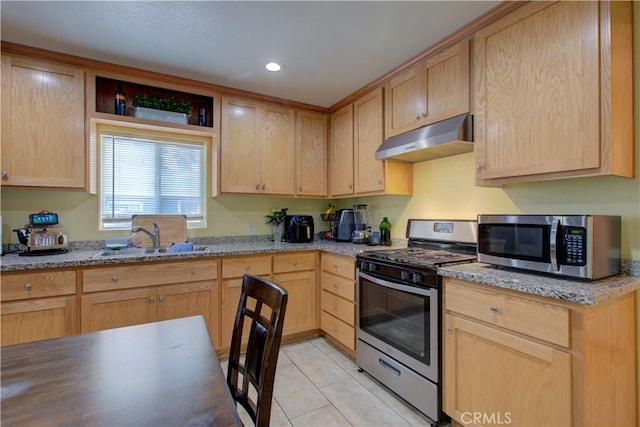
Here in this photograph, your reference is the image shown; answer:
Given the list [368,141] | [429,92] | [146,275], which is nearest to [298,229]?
[368,141]

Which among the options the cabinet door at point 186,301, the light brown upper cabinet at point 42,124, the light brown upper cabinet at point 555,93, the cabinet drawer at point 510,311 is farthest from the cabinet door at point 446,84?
the light brown upper cabinet at point 42,124

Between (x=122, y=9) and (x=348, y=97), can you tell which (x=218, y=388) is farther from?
(x=348, y=97)

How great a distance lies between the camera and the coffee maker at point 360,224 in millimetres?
3078

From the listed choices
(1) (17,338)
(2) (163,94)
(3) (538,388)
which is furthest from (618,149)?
(1) (17,338)

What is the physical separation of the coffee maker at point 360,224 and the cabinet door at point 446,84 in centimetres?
121

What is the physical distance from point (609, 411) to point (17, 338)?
324cm

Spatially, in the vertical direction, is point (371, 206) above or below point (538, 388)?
above

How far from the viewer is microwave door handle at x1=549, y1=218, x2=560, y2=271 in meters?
1.43

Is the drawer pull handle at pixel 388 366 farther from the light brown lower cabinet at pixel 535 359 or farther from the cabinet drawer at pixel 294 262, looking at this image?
the cabinet drawer at pixel 294 262

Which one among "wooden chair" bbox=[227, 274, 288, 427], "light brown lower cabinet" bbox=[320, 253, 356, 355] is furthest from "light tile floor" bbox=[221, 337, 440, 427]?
"wooden chair" bbox=[227, 274, 288, 427]

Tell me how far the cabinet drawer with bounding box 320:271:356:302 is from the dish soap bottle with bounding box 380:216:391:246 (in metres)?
0.58

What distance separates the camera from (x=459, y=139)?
1962mm

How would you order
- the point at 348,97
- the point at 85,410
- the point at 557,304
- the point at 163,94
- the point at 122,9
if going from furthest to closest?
the point at 348,97
the point at 163,94
the point at 122,9
the point at 557,304
the point at 85,410

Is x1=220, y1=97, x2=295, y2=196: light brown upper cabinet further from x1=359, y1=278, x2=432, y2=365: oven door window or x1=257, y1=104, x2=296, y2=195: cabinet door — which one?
x1=359, y1=278, x2=432, y2=365: oven door window
